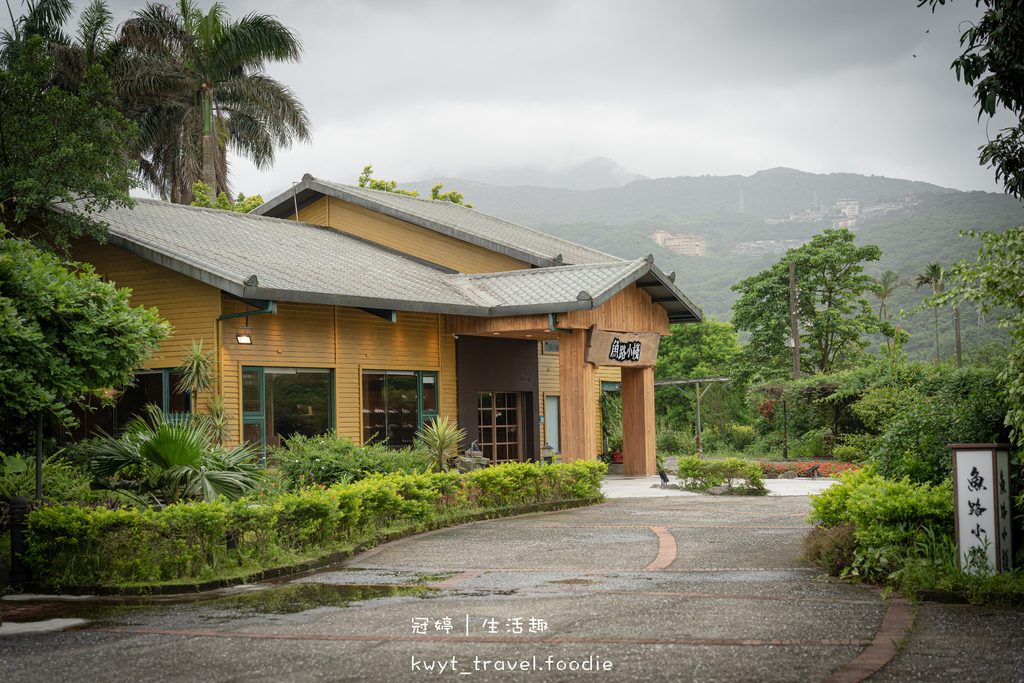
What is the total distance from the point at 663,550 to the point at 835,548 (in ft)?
7.74

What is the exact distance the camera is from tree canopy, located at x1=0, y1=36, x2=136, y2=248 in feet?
48.1

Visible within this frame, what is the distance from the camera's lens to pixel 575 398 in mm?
18969

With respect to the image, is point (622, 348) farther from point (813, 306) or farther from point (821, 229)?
point (821, 229)

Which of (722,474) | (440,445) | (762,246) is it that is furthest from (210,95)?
(762,246)

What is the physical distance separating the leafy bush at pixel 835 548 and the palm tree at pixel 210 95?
26682 millimetres

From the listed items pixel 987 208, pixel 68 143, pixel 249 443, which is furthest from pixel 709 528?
pixel 987 208

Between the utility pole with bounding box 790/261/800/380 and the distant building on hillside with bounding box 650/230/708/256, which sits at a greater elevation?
the distant building on hillside with bounding box 650/230/708/256

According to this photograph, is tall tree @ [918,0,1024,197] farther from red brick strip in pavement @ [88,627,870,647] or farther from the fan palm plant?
the fan palm plant

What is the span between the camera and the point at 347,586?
8.93 m

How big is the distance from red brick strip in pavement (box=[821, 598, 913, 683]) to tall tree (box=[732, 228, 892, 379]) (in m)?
34.3

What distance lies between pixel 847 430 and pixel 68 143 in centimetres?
2442

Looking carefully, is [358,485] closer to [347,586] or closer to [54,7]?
[347,586]

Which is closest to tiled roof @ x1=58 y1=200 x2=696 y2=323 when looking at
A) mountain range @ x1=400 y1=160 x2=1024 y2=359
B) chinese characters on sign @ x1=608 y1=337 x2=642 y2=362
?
chinese characters on sign @ x1=608 y1=337 x2=642 y2=362

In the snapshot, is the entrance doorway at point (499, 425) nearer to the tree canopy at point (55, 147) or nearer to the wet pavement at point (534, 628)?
the tree canopy at point (55, 147)
